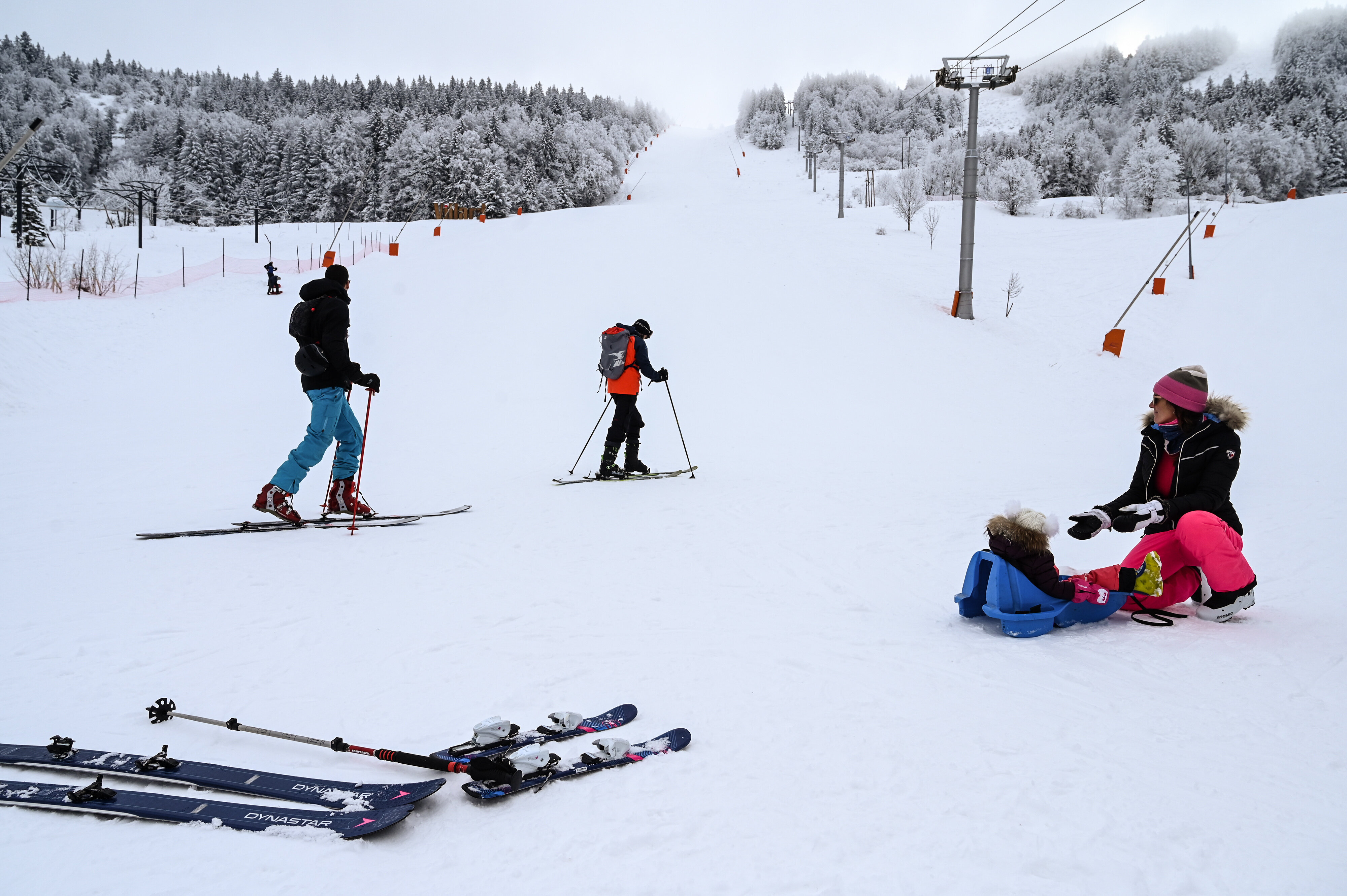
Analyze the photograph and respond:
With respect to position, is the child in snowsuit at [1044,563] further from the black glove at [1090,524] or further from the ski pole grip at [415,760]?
the ski pole grip at [415,760]

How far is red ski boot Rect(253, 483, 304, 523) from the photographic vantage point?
625 cm

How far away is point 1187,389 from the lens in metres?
4.15

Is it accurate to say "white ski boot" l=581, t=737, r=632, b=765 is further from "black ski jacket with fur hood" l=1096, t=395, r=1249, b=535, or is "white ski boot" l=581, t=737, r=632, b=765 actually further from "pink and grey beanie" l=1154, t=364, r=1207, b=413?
"pink and grey beanie" l=1154, t=364, r=1207, b=413

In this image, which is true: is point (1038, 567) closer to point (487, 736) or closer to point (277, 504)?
point (487, 736)

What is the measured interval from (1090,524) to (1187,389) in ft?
2.97

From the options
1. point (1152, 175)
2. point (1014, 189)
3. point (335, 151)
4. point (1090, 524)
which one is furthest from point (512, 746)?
point (335, 151)

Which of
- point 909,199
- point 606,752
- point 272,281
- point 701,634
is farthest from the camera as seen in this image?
point 909,199

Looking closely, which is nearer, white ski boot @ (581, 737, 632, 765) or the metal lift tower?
white ski boot @ (581, 737, 632, 765)

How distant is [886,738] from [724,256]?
19.3 metres

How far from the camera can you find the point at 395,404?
12.8 m

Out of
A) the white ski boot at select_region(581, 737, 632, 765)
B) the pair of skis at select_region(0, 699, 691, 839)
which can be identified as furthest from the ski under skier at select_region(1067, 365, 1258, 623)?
the pair of skis at select_region(0, 699, 691, 839)

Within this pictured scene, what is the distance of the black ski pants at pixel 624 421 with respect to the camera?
8562mm

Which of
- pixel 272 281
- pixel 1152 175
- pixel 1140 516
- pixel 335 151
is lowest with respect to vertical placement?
pixel 1140 516

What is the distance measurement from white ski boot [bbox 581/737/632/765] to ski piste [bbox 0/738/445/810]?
1.74ft
